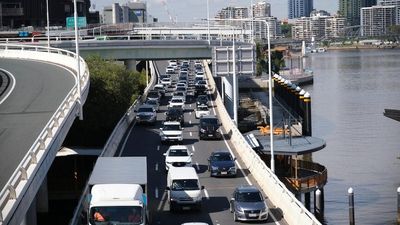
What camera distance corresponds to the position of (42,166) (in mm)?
24438

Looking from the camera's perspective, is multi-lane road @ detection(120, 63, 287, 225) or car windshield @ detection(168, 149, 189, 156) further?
car windshield @ detection(168, 149, 189, 156)

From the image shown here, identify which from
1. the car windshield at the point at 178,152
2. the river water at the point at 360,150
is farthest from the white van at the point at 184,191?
the river water at the point at 360,150

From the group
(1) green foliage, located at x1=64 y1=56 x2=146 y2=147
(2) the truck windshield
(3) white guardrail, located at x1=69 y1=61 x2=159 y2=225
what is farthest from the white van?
(1) green foliage, located at x1=64 y1=56 x2=146 y2=147

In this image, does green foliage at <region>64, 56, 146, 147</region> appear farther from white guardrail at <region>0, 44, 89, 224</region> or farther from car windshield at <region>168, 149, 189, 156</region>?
car windshield at <region>168, 149, 189, 156</region>

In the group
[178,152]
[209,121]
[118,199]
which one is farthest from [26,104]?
[209,121]

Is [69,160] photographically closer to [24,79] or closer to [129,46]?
[24,79]

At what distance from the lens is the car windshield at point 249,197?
28203mm

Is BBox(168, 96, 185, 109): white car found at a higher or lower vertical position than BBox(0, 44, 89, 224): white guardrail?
lower

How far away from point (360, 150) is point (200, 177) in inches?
1195

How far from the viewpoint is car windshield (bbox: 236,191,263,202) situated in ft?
92.5

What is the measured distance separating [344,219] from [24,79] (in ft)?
64.0

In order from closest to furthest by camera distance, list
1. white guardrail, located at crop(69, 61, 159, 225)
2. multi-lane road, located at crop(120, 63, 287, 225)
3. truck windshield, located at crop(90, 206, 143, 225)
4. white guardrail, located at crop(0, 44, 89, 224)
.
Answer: white guardrail, located at crop(0, 44, 89, 224) < truck windshield, located at crop(90, 206, 143, 225) < white guardrail, located at crop(69, 61, 159, 225) < multi-lane road, located at crop(120, 63, 287, 225)

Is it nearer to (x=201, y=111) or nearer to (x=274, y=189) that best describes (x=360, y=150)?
(x=201, y=111)

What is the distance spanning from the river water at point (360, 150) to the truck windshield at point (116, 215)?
1986 cm
